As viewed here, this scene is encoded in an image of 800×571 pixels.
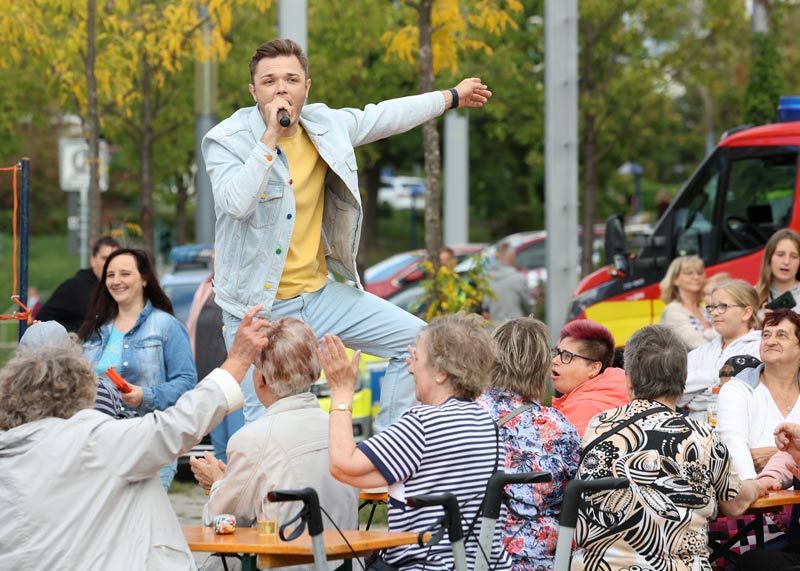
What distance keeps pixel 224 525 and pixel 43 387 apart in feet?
2.70

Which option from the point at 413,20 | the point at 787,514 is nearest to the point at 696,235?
the point at 413,20

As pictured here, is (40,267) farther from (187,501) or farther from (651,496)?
(651,496)

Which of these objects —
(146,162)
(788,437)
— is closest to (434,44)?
(788,437)

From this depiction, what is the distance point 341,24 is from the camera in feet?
Result: 90.7

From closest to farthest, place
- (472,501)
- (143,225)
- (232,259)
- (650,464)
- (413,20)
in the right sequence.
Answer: (472,501) < (650,464) < (232,259) < (413,20) < (143,225)

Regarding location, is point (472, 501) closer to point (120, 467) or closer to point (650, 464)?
point (650, 464)

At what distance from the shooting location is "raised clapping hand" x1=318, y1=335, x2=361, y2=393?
519cm

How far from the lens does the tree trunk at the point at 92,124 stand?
14406mm

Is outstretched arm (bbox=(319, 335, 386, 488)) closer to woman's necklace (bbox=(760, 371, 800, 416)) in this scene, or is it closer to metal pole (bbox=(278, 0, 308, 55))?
woman's necklace (bbox=(760, 371, 800, 416))

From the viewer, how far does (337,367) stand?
17.1ft

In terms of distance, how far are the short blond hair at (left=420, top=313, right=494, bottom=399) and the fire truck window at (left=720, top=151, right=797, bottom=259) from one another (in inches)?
297

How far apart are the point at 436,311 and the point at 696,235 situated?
242cm

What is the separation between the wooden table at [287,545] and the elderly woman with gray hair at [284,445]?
0.23m

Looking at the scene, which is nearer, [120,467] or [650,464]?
[120,467]
